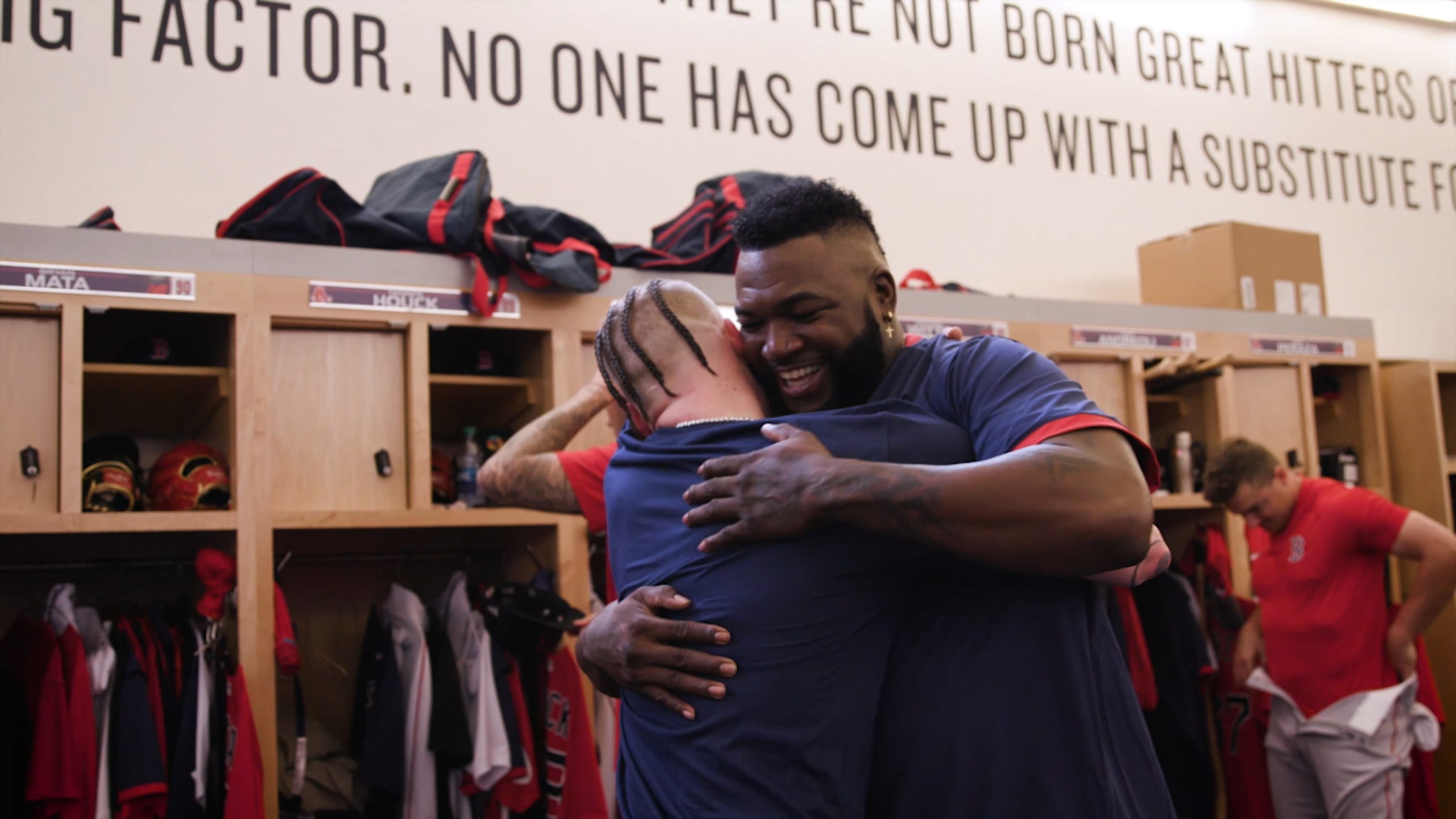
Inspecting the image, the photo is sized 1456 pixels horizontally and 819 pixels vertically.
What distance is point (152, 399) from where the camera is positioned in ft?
12.2

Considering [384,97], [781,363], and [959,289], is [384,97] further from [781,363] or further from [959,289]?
[781,363]

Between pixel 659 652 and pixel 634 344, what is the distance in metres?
0.44

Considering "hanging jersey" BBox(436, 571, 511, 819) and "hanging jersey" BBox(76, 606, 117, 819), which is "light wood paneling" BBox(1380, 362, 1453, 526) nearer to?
"hanging jersey" BBox(436, 571, 511, 819)

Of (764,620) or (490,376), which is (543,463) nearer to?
(490,376)

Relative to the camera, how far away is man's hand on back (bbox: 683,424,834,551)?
1280mm

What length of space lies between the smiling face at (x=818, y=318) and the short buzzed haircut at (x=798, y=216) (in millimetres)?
A: 10

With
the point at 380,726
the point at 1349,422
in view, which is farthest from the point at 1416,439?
the point at 380,726

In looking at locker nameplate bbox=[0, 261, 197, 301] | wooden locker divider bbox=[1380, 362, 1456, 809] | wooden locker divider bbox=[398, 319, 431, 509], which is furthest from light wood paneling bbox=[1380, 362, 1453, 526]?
locker nameplate bbox=[0, 261, 197, 301]

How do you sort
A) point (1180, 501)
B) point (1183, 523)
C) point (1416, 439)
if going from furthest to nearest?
point (1416, 439) < point (1183, 523) < point (1180, 501)

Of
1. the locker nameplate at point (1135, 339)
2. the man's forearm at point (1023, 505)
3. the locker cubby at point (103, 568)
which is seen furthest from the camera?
the locker nameplate at point (1135, 339)

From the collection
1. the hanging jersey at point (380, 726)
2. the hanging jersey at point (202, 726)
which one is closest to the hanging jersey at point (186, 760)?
the hanging jersey at point (202, 726)

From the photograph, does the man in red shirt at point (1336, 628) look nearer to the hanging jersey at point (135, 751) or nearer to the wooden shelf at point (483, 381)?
the wooden shelf at point (483, 381)

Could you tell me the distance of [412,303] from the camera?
11.9 feet

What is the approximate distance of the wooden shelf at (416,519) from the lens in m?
3.39
